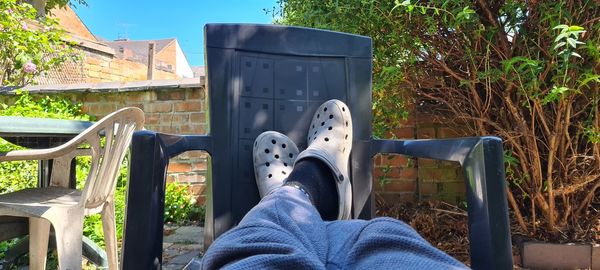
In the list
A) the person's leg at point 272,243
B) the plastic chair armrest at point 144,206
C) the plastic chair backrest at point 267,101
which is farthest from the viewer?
the plastic chair backrest at point 267,101

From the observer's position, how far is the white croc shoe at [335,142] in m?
1.37

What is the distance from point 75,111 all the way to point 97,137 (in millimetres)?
2197

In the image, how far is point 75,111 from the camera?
3475mm

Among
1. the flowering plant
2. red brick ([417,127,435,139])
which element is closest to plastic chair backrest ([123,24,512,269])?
red brick ([417,127,435,139])

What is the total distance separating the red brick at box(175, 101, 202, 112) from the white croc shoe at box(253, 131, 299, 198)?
5.84ft

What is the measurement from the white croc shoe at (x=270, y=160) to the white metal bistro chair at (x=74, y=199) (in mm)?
547

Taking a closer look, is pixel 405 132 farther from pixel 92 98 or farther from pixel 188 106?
pixel 92 98

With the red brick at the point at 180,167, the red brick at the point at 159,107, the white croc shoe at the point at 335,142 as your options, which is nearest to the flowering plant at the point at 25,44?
the red brick at the point at 159,107

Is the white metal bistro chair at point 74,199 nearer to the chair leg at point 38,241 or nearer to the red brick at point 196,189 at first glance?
the chair leg at point 38,241

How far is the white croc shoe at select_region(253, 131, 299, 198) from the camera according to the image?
1.40m

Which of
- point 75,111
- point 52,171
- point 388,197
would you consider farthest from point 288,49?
point 75,111

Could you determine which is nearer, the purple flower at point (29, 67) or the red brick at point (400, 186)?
the red brick at point (400, 186)

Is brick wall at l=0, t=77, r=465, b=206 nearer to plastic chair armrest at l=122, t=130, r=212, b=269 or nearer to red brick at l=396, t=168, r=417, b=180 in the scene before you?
red brick at l=396, t=168, r=417, b=180

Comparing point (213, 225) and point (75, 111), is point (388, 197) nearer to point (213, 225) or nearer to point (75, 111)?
point (213, 225)
